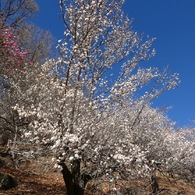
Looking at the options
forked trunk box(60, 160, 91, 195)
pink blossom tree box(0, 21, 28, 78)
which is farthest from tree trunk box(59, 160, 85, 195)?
pink blossom tree box(0, 21, 28, 78)

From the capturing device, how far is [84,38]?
6.46 m

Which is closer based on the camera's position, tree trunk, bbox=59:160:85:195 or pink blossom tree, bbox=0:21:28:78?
tree trunk, bbox=59:160:85:195

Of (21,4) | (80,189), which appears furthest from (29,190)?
(21,4)

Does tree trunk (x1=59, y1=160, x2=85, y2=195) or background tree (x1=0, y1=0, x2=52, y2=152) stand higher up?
background tree (x1=0, y1=0, x2=52, y2=152)

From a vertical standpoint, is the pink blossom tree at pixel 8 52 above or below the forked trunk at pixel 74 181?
above

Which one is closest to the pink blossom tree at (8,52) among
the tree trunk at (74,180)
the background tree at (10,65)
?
the background tree at (10,65)

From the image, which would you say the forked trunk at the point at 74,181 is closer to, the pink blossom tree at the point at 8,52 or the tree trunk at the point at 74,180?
the tree trunk at the point at 74,180

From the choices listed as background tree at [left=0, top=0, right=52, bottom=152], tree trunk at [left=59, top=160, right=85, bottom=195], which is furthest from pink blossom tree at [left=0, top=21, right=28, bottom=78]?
tree trunk at [left=59, top=160, right=85, bottom=195]

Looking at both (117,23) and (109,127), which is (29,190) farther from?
(117,23)

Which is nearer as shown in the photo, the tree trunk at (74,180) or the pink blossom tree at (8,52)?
the tree trunk at (74,180)

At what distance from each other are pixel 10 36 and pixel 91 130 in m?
9.41

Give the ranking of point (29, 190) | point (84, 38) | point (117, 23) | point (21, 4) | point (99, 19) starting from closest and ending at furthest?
1. point (84, 38)
2. point (99, 19)
3. point (117, 23)
4. point (29, 190)
5. point (21, 4)

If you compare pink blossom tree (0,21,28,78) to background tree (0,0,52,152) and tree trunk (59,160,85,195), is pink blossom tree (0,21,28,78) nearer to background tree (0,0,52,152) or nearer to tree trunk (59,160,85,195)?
background tree (0,0,52,152)

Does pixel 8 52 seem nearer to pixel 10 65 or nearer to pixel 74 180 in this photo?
pixel 10 65
